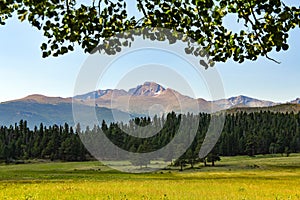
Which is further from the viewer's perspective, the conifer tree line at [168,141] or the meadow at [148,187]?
the conifer tree line at [168,141]

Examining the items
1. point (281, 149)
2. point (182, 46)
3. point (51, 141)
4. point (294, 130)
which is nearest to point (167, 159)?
point (51, 141)

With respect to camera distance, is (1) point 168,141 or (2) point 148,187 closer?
(2) point 148,187

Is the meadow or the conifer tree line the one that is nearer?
the meadow

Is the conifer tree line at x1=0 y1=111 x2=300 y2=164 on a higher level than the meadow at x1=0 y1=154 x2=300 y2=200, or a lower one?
higher

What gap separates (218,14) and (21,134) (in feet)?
543

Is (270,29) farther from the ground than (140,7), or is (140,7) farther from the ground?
(140,7)

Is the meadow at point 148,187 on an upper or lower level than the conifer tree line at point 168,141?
lower

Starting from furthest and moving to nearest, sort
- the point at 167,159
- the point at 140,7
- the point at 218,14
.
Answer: the point at 167,159
the point at 140,7
the point at 218,14

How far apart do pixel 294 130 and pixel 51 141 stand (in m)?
95.1

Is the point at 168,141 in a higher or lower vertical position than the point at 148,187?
higher

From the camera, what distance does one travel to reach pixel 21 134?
16675 cm

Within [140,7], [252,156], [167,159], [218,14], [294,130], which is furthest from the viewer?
[294,130]

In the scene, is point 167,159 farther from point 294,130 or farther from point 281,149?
point 294,130

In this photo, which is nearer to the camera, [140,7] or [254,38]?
[254,38]
